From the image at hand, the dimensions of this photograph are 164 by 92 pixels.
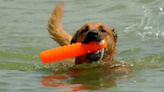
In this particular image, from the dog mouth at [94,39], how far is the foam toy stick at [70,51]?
0.16ft

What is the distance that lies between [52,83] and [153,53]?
302cm

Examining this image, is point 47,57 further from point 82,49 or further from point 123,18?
point 123,18

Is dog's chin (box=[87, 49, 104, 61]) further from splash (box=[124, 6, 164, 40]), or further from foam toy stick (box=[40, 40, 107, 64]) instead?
splash (box=[124, 6, 164, 40])

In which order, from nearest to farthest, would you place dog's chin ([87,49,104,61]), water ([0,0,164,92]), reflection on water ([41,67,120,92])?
1. reflection on water ([41,67,120,92])
2. water ([0,0,164,92])
3. dog's chin ([87,49,104,61])

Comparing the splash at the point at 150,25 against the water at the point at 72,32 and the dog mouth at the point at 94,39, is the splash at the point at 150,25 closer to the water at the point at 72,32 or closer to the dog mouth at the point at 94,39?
the water at the point at 72,32

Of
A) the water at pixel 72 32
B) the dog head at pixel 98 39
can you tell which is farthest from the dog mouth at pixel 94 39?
the water at pixel 72 32

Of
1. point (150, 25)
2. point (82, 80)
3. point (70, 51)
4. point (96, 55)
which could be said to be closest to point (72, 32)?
point (150, 25)

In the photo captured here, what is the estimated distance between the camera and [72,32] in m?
11.0

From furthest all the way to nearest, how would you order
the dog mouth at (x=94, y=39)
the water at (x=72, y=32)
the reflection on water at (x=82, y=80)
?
1. the dog mouth at (x=94, y=39)
2. the water at (x=72, y=32)
3. the reflection on water at (x=82, y=80)

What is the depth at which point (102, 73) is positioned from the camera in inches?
305

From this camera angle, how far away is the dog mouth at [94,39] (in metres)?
7.46

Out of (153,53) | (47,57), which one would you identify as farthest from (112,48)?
(153,53)

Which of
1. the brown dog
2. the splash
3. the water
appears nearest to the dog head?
the brown dog

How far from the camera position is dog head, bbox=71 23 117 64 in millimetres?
7633
